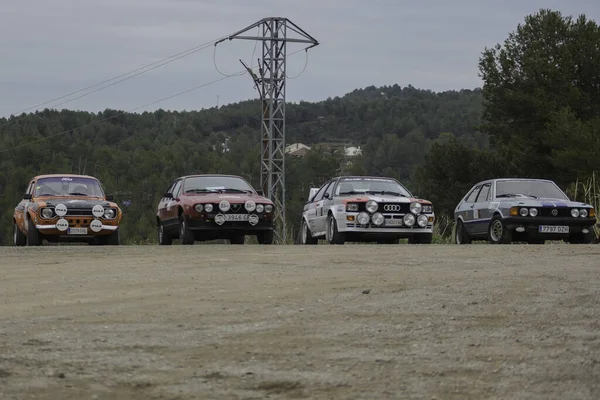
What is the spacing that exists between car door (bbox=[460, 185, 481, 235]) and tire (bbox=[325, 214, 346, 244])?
291 centimetres

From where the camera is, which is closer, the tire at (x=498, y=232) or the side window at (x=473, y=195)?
the tire at (x=498, y=232)

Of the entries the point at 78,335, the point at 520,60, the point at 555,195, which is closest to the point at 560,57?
the point at 520,60

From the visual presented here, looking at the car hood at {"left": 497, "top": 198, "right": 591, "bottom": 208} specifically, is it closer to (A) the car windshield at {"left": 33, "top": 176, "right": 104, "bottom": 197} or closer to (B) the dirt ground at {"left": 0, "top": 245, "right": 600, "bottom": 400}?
(A) the car windshield at {"left": 33, "top": 176, "right": 104, "bottom": 197}

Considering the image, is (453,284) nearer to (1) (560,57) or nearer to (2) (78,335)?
(2) (78,335)

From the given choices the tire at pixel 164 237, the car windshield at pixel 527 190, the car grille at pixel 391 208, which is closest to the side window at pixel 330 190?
the car grille at pixel 391 208

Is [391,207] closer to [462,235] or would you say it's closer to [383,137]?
[462,235]

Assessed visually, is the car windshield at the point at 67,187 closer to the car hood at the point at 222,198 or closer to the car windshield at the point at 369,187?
the car hood at the point at 222,198

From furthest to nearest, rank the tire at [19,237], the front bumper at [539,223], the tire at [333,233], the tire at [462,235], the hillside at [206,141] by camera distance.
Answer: the hillside at [206,141], the tire at [19,237], the tire at [462,235], the tire at [333,233], the front bumper at [539,223]

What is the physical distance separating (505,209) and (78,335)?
15080 mm

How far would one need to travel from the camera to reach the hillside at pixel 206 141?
123688 millimetres

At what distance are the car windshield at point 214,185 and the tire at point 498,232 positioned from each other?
186 inches

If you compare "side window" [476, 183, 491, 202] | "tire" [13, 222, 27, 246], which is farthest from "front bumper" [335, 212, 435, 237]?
"tire" [13, 222, 27, 246]

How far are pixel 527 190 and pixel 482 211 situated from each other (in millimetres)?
962

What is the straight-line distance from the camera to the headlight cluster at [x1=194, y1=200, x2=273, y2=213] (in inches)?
853
